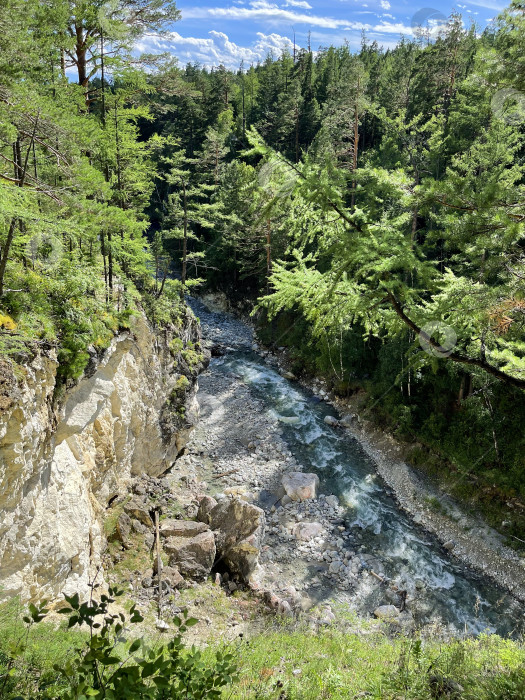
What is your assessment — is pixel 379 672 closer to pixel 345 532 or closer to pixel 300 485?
pixel 345 532

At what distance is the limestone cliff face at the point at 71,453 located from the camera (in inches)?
246

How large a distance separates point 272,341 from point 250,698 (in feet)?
80.8

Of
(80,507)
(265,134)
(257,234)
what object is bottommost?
(80,507)

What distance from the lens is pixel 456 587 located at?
11883 millimetres

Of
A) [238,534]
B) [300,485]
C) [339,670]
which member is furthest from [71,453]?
[300,485]

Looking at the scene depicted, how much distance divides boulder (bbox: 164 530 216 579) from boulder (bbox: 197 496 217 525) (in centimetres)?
148

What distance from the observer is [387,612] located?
10.8m

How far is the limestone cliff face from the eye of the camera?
246 inches

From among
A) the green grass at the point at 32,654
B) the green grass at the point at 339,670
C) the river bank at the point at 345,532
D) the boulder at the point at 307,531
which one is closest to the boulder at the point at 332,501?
the river bank at the point at 345,532

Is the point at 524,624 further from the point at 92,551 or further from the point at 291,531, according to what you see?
the point at 92,551

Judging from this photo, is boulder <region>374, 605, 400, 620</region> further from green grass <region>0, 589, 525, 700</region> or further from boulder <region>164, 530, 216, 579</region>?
boulder <region>164, 530, 216, 579</region>

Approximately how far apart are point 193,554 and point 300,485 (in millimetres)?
5064

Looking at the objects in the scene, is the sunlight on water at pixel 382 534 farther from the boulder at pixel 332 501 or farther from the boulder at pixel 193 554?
the boulder at pixel 193 554

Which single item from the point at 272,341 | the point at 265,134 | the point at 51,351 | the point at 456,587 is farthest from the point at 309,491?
the point at 265,134
